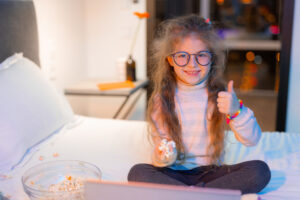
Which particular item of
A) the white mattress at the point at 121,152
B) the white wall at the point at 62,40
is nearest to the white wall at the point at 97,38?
the white wall at the point at 62,40

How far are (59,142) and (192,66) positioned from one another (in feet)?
2.57

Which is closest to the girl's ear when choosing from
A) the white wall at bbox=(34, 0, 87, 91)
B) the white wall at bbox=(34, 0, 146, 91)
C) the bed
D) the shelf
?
the bed

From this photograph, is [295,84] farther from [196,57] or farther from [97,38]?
[97,38]

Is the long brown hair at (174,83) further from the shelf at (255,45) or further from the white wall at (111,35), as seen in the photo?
the shelf at (255,45)

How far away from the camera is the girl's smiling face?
4.40ft

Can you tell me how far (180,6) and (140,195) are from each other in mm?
3122

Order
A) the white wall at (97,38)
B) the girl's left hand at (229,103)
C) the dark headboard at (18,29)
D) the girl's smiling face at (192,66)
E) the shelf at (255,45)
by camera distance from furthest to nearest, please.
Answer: the shelf at (255,45)
the white wall at (97,38)
the dark headboard at (18,29)
the girl's smiling face at (192,66)
the girl's left hand at (229,103)

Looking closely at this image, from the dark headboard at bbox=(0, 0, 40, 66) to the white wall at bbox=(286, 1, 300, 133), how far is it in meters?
1.68

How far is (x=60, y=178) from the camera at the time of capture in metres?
1.41

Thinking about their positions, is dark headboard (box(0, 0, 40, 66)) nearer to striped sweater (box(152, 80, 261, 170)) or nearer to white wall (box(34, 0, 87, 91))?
white wall (box(34, 0, 87, 91))


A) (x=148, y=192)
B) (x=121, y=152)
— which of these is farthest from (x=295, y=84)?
(x=148, y=192)

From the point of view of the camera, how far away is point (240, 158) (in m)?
1.57

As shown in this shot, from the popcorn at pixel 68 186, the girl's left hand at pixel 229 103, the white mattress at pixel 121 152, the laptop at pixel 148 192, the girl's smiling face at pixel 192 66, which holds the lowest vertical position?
the white mattress at pixel 121 152

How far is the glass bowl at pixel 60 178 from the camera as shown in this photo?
1123 mm
